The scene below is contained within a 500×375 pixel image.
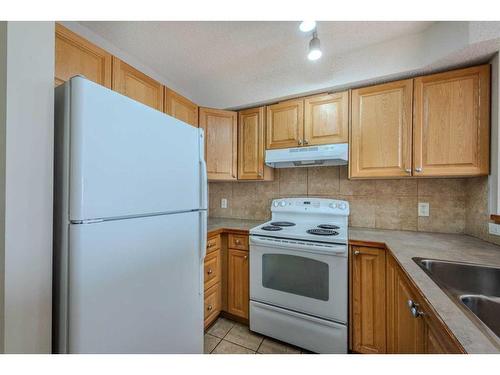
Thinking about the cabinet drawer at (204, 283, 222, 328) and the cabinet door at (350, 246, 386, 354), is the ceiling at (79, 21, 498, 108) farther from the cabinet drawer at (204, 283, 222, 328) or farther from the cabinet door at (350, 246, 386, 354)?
the cabinet drawer at (204, 283, 222, 328)

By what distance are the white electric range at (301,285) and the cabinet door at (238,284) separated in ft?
0.36

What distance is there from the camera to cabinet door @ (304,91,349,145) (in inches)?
72.8

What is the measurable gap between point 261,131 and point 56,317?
76.9 inches

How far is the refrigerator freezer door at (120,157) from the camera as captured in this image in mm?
705

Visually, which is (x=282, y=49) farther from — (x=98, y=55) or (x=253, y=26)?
(x=98, y=55)

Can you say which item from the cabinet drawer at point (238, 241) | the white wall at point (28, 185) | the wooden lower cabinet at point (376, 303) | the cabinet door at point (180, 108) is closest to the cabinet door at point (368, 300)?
the wooden lower cabinet at point (376, 303)

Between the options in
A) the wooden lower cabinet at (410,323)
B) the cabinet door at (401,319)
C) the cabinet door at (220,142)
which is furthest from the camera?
the cabinet door at (220,142)

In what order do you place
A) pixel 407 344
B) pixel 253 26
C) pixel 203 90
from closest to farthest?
pixel 407 344, pixel 253 26, pixel 203 90

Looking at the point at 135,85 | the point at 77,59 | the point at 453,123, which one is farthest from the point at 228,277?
the point at 453,123

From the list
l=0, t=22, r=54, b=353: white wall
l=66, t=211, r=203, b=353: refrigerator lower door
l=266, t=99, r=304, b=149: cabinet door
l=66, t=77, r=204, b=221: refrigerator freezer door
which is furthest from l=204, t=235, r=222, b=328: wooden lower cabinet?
l=0, t=22, r=54, b=353: white wall

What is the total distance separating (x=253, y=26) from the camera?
1513 mm

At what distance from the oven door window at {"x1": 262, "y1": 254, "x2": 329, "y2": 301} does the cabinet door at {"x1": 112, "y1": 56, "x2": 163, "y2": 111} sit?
1573 millimetres

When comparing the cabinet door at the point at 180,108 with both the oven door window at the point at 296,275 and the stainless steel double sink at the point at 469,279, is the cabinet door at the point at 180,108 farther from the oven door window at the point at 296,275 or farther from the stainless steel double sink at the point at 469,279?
the stainless steel double sink at the point at 469,279
